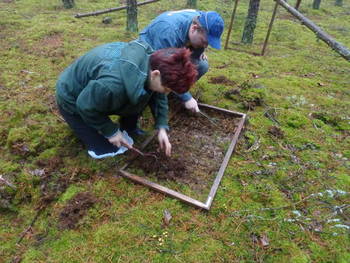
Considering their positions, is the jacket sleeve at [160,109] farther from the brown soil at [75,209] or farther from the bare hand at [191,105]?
the brown soil at [75,209]

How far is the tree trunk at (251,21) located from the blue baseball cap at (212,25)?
12.2ft

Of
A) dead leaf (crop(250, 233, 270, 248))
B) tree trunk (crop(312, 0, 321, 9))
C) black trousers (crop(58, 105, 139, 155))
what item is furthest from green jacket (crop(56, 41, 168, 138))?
tree trunk (crop(312, 0, 321, 9))

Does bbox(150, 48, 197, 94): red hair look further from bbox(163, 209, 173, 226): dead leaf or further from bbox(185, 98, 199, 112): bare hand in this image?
bbox(185, 98, 199, 112): bare hand

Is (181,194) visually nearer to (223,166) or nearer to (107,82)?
(223,166)

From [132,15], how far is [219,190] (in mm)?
5279

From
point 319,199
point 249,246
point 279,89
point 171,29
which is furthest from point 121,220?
point 279,89

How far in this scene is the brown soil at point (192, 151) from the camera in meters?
2.96

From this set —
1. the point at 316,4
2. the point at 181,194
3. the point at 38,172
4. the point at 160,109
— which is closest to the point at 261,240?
the point at 181,194

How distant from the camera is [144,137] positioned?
3.48 metres

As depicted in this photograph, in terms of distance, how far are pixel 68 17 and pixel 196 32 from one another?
19.3 ft

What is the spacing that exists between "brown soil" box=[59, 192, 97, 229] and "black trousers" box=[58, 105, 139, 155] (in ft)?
1.89

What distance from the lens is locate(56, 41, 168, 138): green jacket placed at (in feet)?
7.06

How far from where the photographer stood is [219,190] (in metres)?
2.84

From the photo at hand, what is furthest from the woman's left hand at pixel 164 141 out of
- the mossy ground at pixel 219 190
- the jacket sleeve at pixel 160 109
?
the mossy ground at pixel 219 190
